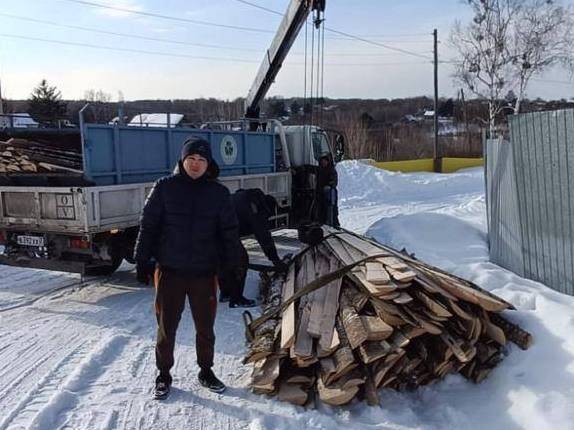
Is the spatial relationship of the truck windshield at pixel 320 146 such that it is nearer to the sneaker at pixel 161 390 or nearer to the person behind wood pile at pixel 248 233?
the person behind wood pile at pixel 248 233

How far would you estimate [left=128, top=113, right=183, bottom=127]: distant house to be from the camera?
7.94 metres

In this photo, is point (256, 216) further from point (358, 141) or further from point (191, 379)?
point (358, 141)

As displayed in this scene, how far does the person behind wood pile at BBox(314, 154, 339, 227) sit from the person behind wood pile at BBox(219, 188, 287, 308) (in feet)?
12.8

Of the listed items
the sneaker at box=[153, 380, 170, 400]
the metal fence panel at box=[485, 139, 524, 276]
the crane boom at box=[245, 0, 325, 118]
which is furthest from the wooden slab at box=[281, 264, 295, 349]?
the crane boom at box=[245, 0, 325, 118]

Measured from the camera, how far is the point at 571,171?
496 cm

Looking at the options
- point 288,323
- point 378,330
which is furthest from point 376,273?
point 288,323

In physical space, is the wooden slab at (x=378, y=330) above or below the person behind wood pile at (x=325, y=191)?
below

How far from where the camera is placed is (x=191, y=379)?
14.5ft

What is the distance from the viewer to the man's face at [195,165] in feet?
13.3

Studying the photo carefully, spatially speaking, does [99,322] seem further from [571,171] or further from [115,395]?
[571,171]

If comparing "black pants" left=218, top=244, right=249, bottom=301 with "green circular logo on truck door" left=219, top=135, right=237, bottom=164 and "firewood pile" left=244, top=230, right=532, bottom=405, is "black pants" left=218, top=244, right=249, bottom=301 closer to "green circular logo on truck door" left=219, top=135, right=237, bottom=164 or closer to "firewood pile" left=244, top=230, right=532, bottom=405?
"firewood pile" left=244, top=230, right=532, bottom=405

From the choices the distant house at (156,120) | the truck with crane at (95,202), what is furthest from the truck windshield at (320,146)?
the distant house at (156,120)

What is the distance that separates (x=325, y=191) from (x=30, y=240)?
583 cm

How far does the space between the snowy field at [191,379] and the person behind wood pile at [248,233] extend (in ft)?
0.77
